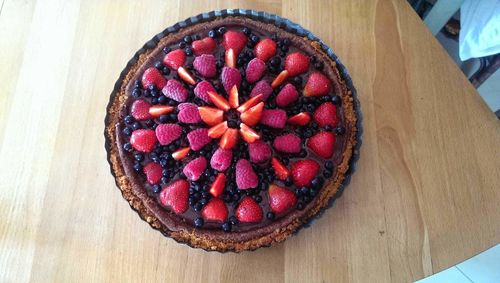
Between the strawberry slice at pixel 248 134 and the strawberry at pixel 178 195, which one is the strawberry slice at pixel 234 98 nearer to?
the strawberry slice at pixel 248 134

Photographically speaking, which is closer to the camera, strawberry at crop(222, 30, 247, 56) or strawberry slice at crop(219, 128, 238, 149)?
strawberry slice at crop(219, 128, 238, 149)

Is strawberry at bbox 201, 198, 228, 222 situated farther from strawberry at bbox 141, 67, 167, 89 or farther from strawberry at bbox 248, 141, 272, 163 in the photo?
strawberry at bbox 141, 67, 167, 89

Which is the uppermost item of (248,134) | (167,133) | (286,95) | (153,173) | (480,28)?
(480,28)

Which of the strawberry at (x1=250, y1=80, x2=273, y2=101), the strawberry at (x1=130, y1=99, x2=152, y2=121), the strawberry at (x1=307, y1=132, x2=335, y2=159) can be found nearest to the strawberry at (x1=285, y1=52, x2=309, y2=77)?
the strawberry at (x1=250, y1=80, x2=273, y2=101)

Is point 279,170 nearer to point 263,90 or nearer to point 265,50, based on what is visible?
point 263,90

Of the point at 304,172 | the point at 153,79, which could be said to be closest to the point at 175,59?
the point at 153,79
